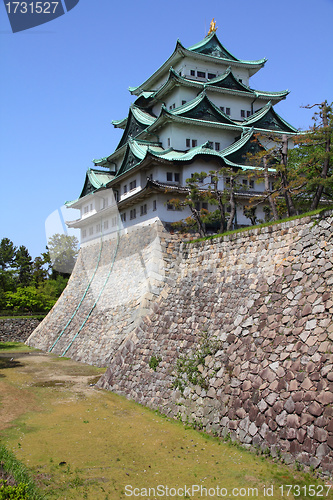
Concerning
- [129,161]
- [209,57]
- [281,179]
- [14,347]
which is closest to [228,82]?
[209,57]

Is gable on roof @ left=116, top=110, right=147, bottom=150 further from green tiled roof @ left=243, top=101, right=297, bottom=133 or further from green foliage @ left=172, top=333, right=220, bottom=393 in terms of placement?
green foliage @ left=172, top=333, right=220, bottom=393

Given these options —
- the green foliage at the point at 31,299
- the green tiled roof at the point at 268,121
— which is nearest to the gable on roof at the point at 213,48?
the green tiled roof at the point at 268,121

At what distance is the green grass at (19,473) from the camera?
7861 millimetres

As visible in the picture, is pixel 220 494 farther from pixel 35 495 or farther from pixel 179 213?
pixel 179 213

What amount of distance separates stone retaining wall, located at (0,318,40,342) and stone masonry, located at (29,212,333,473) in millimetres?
20108

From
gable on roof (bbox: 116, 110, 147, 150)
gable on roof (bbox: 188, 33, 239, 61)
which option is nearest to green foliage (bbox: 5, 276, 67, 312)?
gable on roof (bbox: 116, 110, 147, 150)

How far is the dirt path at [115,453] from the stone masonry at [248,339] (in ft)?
2.32

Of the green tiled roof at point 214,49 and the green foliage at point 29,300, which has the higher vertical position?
the green tiled roof at point 214,49

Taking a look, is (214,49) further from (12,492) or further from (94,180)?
(12,492)

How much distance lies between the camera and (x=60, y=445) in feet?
38.9

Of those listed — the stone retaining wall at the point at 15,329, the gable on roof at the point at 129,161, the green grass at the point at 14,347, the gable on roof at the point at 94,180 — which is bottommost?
the green grass at the point at 14,347

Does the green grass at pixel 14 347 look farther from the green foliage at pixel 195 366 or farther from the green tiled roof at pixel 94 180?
the green foliage at pixel 195 366

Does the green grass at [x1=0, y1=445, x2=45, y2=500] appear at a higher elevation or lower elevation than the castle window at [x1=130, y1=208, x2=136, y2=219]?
lower

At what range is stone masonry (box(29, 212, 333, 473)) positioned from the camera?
10016 mm
